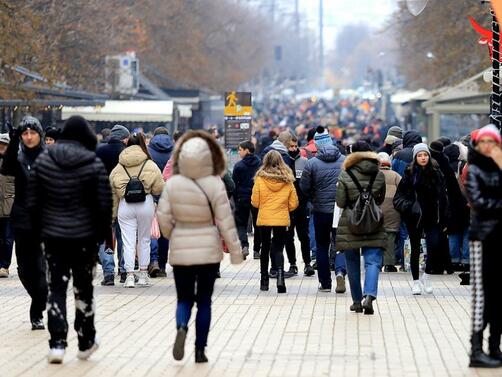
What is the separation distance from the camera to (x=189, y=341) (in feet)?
41.1

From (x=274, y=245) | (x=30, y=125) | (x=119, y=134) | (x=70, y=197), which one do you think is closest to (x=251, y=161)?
(x=119, y=134)

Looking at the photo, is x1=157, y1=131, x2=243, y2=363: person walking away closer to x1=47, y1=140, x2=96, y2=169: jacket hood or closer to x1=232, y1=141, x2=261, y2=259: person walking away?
x1=47, y1=140, x2=96, y2=169: jacket hood

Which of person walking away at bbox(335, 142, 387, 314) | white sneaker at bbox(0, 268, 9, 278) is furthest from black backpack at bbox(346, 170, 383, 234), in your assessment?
white sneaker at bbox(0, 268, 9, 278)

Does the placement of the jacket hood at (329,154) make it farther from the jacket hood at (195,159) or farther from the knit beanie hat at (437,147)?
the jacket hood at (195,159)

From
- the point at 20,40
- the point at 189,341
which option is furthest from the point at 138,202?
the point at 20,40

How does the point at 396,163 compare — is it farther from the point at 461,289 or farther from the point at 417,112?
the point at 417,112

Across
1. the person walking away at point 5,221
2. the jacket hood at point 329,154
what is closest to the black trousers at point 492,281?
the jacket hood at point 329,154

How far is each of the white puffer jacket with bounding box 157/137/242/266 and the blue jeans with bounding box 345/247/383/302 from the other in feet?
11.8

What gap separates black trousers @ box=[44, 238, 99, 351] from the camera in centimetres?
1130

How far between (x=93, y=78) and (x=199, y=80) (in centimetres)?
3228

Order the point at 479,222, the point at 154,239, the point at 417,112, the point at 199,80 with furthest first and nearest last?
the point at 199,80
the point at 417,112
the point at 154,239
the point at 479,222

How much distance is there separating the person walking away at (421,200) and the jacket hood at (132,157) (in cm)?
273

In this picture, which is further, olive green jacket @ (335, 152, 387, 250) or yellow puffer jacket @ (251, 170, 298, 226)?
yellow puffer jacket @ (251, 170, 298, 226)

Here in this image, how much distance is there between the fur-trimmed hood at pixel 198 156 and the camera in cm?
1114
